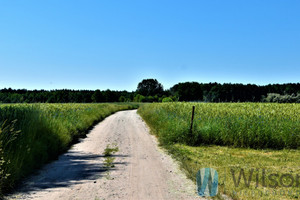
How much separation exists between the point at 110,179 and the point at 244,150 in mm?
7363

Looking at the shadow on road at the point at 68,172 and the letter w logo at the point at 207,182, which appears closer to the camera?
the letter w logo at the point at 207,182

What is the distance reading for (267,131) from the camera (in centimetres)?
1263

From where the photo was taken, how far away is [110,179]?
22.6 ft

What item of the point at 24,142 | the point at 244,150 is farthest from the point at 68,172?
the point at 244,150

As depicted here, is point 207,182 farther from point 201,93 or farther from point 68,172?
point 201,93

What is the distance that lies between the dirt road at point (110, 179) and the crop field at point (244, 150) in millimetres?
786

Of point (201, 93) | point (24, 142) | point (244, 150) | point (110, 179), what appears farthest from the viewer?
point (201, 93)

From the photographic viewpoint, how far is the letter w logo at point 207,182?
589 centimetres

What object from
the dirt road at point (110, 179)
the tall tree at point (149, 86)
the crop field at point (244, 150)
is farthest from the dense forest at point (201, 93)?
the dirt road at point (110, 179)

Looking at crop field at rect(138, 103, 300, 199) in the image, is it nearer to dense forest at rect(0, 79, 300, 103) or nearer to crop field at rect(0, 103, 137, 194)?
crop field at rect(0, 103, 137, 194)

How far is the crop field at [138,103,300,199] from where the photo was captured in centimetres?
648

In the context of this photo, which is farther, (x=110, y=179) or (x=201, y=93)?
(x=201, y=93)

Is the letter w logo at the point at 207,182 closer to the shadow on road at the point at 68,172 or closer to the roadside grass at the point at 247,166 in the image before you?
the roadside grass at the point at 247,166

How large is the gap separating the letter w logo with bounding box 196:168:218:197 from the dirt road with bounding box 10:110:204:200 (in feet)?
0.69
